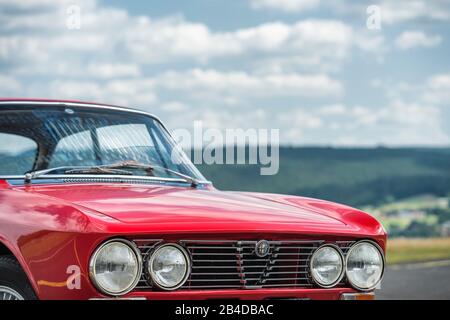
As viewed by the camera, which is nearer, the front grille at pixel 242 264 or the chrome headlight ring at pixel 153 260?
the chrome headlight ring at pixel 153 260

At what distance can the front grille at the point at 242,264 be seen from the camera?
4.46 meters

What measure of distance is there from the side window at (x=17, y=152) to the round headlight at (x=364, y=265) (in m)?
2.09

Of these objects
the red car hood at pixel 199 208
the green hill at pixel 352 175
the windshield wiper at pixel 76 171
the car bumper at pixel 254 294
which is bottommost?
the car bumper at pixel 254 294

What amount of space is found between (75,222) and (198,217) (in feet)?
1.93

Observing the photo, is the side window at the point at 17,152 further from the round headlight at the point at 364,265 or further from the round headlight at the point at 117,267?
the round headlight at the point at 364,265

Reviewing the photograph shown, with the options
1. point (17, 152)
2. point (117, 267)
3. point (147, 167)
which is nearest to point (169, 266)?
point (117, 267)

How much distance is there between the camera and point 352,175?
366 ft

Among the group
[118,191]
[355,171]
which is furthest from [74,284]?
[355,171]

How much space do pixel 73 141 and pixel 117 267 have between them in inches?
71.1

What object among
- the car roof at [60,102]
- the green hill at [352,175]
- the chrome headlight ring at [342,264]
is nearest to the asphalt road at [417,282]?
the car roof at [60,102]

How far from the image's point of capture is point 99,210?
4.41 meters

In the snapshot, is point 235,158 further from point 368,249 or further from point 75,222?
point 75,222

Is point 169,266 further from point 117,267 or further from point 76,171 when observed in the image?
point 76,171

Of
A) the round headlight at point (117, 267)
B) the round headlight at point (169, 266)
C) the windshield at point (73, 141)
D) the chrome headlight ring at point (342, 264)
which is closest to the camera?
the round headlight at point (117, 267)
